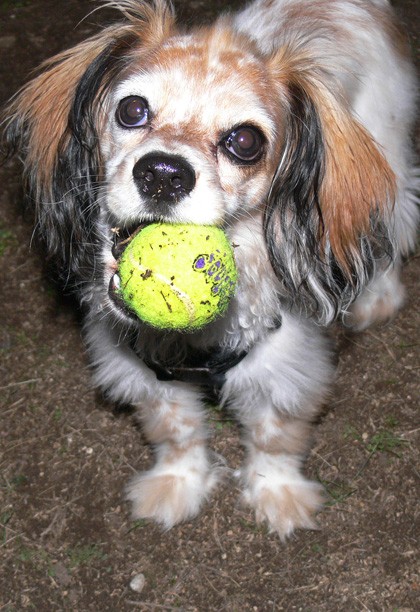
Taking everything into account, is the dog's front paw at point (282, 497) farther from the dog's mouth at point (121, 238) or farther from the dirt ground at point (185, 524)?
the dog's mouth at point (121, 238)

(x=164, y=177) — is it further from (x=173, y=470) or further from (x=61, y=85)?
(x=173, y=470)

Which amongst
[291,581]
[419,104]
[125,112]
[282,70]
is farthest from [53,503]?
[419,104]

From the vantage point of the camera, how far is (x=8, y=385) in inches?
144

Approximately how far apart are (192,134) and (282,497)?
1.56 m

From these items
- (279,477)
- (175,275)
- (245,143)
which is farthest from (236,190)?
(279,477)

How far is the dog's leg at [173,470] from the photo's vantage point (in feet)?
10.6

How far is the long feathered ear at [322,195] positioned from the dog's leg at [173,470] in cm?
77

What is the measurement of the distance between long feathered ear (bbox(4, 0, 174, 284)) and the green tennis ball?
50 centimetres

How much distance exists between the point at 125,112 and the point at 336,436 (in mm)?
1702

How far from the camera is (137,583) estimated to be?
319 centimetres

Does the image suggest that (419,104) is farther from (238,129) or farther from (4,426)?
(4,426)

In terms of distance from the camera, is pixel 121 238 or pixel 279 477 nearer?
pixel 121 238

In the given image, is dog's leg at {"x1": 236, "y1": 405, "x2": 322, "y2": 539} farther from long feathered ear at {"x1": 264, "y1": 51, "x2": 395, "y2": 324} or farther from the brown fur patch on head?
the brown fur patch on head

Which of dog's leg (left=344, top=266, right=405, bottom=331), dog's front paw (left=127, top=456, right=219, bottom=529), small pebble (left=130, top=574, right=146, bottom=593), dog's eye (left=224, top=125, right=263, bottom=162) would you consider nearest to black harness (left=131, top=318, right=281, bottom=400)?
dog's front paw (left=127, top=456, right=219, bottom=529)
